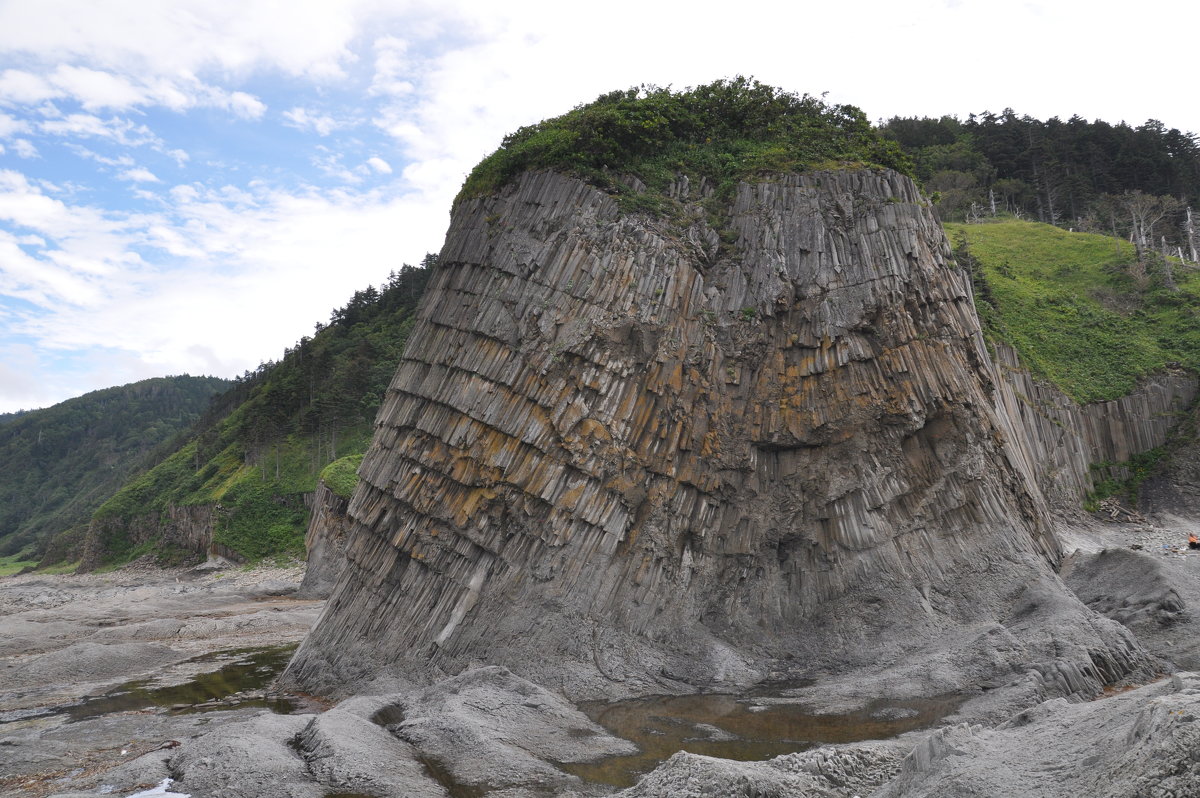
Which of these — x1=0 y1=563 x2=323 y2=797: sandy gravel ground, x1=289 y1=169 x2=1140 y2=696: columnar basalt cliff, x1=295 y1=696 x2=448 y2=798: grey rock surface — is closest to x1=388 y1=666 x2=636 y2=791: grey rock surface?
x1=295 y1=696 x2=448 y2=798: grey rock surface

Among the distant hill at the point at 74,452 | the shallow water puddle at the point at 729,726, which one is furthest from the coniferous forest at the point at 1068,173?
the distant hill at the point at 74,452

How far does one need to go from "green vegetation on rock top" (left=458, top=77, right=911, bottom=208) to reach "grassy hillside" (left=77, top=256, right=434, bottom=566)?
41.8 m

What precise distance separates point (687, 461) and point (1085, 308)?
118ft

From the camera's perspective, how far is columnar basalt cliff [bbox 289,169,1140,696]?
71.5ft

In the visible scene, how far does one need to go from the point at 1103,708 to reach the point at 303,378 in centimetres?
7253

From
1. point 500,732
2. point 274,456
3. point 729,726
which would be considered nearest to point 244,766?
point 500,732

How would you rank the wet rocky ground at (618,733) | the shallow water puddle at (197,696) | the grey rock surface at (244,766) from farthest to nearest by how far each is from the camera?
the shallow water puddle at (197,696) < the grey rock surface at (244,766) < the wet rocky ground at (618,733)

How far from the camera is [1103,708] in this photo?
11.1 m

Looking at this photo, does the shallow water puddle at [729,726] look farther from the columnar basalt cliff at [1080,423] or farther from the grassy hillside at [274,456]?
the grassy hillside at [274,456]

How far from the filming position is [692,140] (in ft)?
98.4

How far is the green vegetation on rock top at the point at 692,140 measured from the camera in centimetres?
2709

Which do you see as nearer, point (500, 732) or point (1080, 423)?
point (500, 732)

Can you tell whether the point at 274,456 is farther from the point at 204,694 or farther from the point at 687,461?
the point at 687,461

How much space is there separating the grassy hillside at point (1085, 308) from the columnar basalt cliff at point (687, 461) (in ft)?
50.0
